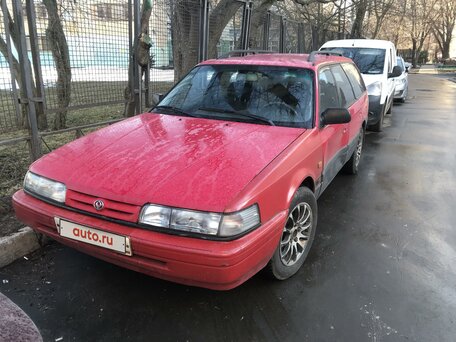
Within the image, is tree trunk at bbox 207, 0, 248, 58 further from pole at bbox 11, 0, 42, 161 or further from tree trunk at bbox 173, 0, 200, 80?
pole at bbox 11, 0, 42, 161

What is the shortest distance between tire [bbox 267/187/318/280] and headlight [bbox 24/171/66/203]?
1501 millimetres

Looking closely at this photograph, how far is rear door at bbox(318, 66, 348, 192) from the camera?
379cm

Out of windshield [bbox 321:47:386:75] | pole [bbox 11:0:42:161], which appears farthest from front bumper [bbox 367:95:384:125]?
pole [bbox 11:0:42:161]

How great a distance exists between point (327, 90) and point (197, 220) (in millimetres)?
2329

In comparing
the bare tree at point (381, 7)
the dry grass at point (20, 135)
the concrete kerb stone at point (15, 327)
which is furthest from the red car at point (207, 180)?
the bare tree at point (381, 7)

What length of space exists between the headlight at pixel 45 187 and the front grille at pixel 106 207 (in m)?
0.08

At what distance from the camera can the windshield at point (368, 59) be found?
9.19m

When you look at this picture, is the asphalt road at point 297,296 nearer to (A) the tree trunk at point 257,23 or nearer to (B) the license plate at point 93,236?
(B) the license plate at point 93,236

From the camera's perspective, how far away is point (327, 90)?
4.11m

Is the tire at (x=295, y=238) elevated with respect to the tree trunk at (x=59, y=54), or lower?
lower

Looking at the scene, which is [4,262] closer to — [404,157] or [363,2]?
[404,157]

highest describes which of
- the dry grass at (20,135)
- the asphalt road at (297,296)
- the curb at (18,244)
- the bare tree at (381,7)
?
the bare tree at (381,7)

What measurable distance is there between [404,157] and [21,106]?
225 inches

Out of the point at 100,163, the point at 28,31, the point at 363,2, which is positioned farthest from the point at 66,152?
the point at 363,2
